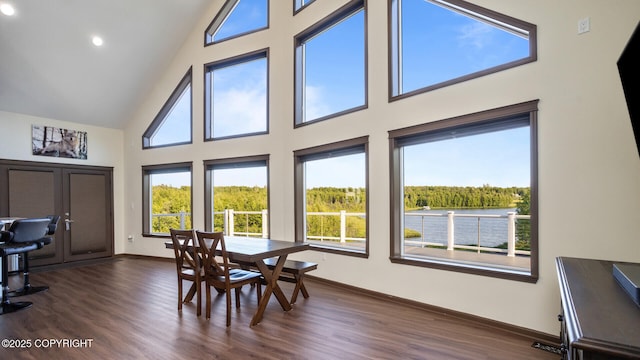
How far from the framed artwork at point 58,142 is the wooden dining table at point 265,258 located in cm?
487

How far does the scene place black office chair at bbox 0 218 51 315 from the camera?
148 inches

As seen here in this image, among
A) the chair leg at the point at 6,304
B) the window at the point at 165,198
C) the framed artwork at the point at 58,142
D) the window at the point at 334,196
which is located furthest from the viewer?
the window at the point at 165,198

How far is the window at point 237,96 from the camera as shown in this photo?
5.87 m

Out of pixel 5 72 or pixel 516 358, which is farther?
pixel 5 72

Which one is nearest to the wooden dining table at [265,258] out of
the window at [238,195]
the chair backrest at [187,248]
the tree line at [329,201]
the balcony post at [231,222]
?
the chair backrest at [187,248]

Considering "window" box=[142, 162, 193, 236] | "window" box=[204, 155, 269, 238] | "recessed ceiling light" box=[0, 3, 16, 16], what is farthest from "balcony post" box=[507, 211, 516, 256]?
"recessed ceiling light" box=[0, 3, 16, 16]

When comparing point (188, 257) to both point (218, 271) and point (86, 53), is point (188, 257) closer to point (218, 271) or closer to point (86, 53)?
point (218, 271)

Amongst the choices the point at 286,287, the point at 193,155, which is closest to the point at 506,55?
the point at 286,287

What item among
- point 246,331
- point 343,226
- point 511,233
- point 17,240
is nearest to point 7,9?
point 17,240

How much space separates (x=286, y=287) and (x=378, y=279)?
136 centimetres

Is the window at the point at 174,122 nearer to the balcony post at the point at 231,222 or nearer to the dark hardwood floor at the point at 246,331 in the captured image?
the balcony post at the point at 231,222

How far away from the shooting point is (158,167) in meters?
6.98

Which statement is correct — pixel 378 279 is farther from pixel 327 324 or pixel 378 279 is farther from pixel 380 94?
pixel 380 94

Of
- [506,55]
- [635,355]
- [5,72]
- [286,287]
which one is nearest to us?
[635,355]
